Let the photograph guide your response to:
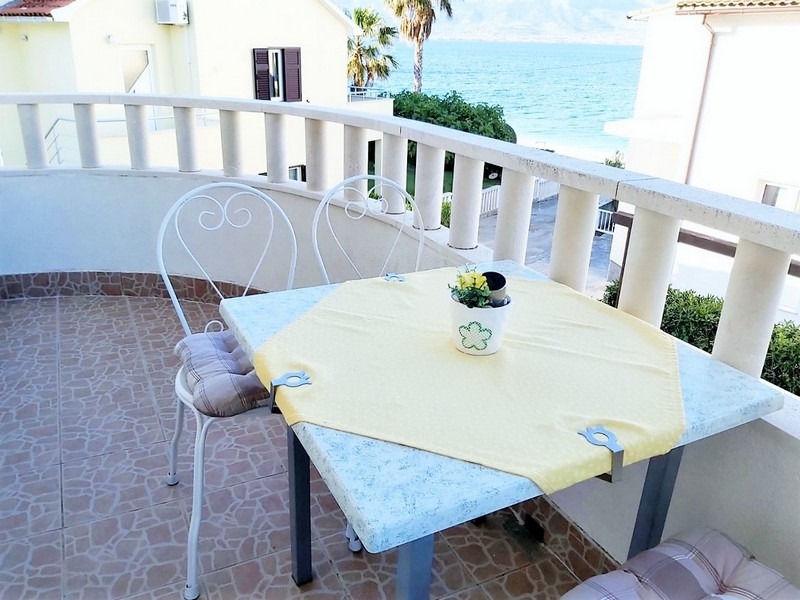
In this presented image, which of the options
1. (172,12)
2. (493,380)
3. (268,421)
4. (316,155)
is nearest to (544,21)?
(172,12)

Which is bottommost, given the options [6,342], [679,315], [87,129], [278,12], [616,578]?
[679,315]

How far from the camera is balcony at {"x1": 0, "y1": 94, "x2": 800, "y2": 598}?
1.39 metres

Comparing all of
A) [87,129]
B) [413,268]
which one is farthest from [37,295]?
[413,268]

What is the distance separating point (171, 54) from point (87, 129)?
7.73 m

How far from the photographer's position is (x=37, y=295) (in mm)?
3621

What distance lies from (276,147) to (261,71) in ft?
28.2

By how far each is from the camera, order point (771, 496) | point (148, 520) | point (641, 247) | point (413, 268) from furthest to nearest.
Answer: point (413, 268) → point (148, 520) → point (641, 247) → point (771, 496)

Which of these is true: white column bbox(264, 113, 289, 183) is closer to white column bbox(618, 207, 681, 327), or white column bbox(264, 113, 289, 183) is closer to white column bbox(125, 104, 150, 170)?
white column bbox(125, 104, 150, 170)

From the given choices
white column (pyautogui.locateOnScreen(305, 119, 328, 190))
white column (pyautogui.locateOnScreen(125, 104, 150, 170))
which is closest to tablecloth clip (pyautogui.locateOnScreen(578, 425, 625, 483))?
white column (pyautogui.locateOnScreen(305, 119, 328, 190))

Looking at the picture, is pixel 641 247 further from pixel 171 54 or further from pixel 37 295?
pixel 171 54

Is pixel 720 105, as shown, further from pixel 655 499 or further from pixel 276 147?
pixel 655 499

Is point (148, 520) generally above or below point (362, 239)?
below

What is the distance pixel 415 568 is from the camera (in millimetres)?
1058

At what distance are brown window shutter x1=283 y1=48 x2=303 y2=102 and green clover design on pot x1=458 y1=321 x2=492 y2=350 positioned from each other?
35.6ft
